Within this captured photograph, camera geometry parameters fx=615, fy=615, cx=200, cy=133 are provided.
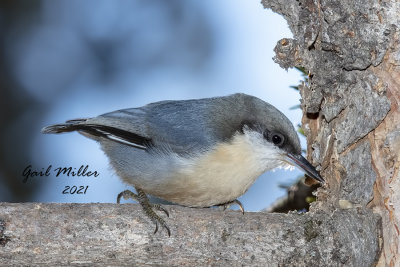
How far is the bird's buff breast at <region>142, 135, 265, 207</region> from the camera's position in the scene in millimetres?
2750

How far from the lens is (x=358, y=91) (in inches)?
105

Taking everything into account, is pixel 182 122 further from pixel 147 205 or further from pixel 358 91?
pixel 358 91

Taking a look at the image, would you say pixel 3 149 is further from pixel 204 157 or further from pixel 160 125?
pixel 204 157

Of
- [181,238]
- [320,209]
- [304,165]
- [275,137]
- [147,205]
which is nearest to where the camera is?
[181,238]

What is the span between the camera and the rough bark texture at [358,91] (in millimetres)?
2592

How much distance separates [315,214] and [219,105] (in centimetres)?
80

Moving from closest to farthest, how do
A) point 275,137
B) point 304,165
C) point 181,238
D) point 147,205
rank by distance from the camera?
point 181,238
point 147,205
point 304,165
point 275,137

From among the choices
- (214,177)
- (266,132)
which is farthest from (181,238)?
(266,132)

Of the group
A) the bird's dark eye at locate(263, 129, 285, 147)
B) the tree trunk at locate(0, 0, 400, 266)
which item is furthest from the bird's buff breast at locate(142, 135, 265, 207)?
the tree trunk at locate(0, 0, 400, 266)

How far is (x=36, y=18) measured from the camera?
431cm

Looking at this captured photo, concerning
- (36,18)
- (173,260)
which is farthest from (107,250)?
(36,18)

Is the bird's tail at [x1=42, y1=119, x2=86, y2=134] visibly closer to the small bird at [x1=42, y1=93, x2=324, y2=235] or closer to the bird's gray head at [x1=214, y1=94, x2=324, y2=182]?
the small bird at [x1=42, y1=93, x2=324, y2=235]

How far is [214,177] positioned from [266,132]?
1.27 feet

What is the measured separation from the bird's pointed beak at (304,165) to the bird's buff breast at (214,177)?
0.54 ft
